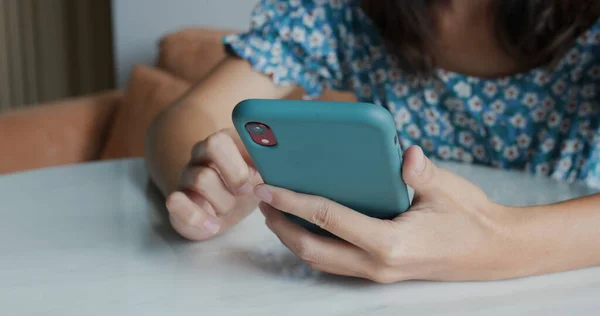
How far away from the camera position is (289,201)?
1.77 feet

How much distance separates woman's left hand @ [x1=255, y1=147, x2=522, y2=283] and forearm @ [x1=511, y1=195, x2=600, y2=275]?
13mm

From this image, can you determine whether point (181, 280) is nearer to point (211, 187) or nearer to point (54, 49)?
point (211, 187)

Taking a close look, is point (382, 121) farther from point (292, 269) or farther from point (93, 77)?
point (93, 77)

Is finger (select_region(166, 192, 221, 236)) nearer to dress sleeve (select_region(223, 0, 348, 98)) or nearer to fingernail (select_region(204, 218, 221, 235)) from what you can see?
fingernail (select_region(204, 218, 221, 235))

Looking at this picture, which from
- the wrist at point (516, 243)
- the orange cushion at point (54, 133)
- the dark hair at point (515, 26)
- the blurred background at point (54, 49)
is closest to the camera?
the wrist at point (516, 243)

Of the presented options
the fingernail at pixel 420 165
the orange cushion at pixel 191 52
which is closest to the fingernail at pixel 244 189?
the fingernail at pixel 420 165

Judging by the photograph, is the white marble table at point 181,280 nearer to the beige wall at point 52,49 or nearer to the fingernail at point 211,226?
the fingernail at point 211,226

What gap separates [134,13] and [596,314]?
6.45 feet

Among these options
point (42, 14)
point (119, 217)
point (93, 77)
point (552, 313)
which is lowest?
point (93, 77)

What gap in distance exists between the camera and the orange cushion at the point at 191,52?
1845mm

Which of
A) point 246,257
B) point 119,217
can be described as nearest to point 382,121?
point 246,257

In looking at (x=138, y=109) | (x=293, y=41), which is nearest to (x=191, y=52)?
(x=138, y=109)

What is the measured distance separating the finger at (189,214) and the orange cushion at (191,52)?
Answer: 1192mm

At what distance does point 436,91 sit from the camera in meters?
1.01
